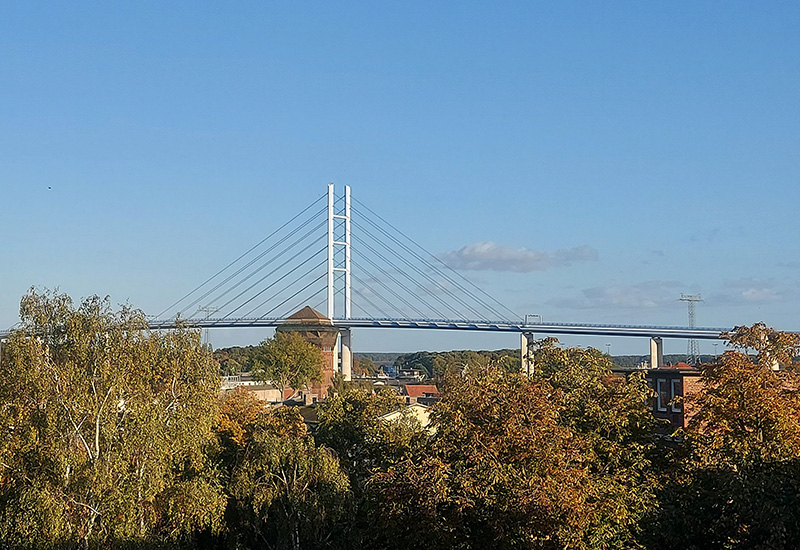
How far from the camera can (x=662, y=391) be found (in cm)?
3869

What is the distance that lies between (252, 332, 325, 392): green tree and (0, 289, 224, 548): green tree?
6146 cm

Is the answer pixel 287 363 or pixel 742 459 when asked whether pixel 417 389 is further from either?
pixel 742 459

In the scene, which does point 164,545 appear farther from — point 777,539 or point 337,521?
point 777,539

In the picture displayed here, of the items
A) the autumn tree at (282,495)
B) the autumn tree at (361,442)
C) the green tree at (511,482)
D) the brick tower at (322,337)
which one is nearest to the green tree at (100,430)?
the autumn tree at (282,495)

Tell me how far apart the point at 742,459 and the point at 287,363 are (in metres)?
68.8

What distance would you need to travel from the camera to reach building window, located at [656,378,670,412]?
38.5 m

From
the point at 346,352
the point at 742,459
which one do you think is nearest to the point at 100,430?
the point at 742,459

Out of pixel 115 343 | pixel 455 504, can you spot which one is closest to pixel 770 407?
pixel 455 504

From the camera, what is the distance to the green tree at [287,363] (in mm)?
84688

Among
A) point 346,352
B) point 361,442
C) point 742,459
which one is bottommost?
point 361,442

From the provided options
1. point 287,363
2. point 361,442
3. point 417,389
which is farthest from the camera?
point 417,389

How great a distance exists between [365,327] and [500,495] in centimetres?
7266

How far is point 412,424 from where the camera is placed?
28812 millimetres

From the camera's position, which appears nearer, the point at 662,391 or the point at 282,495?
the point at 282,495
